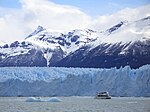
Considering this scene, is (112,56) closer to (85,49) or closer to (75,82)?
(85,49)

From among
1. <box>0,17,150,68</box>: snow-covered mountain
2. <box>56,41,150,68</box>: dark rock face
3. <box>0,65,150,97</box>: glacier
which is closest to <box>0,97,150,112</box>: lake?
<box>0,65,150,97</box>: glacier

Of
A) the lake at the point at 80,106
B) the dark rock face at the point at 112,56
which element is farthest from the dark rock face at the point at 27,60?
the lake at the point at 80,106

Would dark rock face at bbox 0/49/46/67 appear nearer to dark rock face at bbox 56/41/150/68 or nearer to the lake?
dark rock face at bbox 56/41/150/68

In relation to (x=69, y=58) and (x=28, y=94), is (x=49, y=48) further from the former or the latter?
(x=28, y=94)

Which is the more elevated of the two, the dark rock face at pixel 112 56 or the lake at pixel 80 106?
the dark rock face at pixel 112 56

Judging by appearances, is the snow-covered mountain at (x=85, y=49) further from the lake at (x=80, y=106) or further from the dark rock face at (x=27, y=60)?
the lake at (x=80, y=106)

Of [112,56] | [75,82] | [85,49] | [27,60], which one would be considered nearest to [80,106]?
[75,82]
